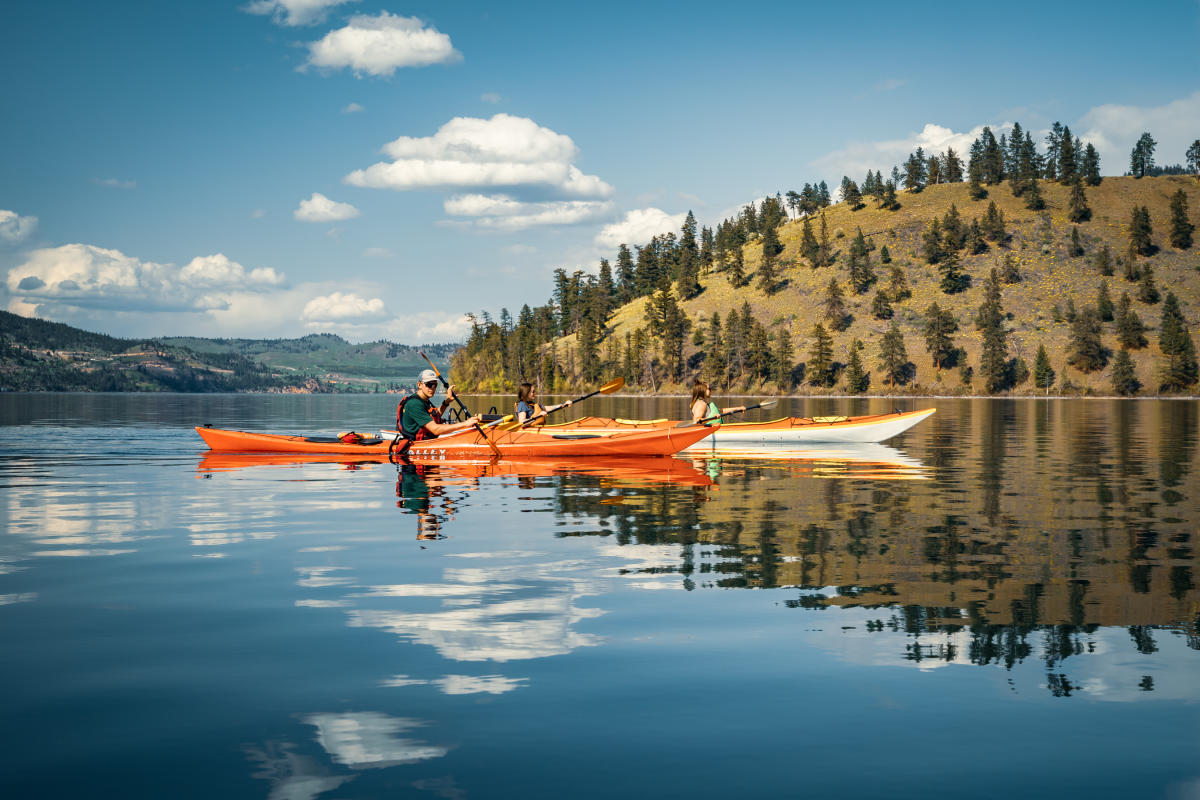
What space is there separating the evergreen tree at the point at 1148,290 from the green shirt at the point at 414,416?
580 feet

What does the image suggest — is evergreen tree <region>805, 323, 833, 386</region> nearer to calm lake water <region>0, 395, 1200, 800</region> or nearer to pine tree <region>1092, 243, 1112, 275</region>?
pine tree <region>1092, 243, 1112, 275</region>

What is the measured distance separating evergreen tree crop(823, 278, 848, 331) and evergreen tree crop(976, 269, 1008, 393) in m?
26.8

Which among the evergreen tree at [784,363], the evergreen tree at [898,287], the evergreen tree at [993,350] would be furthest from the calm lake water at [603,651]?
the evergreen tree at [898,287]

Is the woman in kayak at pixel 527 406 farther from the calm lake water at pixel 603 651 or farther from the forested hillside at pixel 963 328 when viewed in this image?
the forested hillside at pixel 963 328

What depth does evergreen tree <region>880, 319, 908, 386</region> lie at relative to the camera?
157 metres

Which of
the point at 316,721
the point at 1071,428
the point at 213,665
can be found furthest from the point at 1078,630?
the point at 1071,428

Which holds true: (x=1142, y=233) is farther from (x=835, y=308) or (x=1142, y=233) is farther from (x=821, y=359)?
(x=821, y=359)

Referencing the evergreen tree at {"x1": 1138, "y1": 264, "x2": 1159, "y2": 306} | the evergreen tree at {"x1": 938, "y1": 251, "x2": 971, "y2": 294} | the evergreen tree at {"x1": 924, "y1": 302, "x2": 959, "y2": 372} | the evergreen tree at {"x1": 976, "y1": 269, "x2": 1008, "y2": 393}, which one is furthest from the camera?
the evergreen tree at {"x1": 938, "y1": 251, "x2": 971, "y2": 294}

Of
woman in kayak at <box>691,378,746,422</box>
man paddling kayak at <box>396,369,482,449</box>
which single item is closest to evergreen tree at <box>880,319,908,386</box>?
woman in kayak at <box>691,378,746,422</box>

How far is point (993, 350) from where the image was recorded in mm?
151250

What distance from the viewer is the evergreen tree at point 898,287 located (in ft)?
611

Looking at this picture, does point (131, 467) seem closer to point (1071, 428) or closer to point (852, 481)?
point (852, 481)

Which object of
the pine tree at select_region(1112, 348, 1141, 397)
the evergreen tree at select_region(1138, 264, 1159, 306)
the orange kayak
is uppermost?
the evergreen tree at select_region(1138, 264, 1159, 306)

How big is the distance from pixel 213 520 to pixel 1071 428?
49579mm
